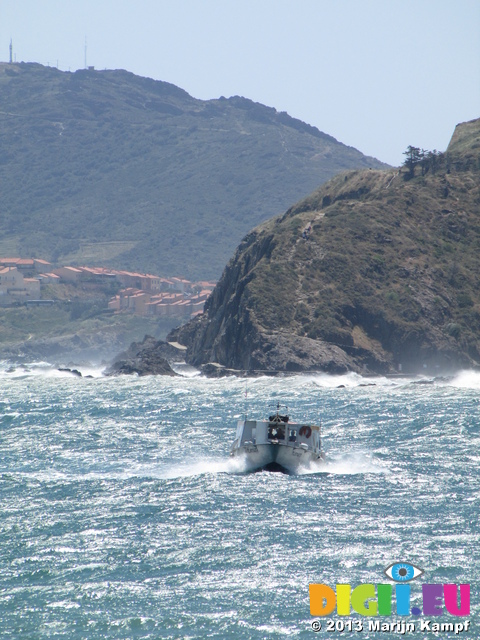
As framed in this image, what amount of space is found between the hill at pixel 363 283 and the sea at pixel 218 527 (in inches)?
2087

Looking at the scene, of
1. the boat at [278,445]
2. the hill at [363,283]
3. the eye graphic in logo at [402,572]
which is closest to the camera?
the eye graphic in logo at [402,572]

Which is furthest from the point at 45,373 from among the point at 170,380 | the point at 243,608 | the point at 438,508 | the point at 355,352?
the point at 243,608

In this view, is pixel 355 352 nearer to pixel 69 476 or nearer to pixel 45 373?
pixel 45 373

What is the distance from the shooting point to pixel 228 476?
2061 inches

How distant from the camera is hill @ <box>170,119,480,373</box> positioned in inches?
5089

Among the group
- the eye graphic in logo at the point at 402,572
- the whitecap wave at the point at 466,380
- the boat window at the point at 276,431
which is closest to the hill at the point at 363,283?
the whitecap wave at the point at 466,380

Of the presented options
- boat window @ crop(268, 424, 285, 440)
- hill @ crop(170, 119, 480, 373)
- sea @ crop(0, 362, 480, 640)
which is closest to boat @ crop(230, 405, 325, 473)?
boat window @ crop(268, 424, 285, 440)

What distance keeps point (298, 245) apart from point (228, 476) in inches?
3975

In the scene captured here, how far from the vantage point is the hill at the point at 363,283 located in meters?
129

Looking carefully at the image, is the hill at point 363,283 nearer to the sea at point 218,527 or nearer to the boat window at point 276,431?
the sea at point 218,527

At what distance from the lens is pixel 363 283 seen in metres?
143

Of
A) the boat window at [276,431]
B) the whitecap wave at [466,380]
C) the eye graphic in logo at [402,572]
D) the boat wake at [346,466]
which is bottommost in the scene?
the whitecap wave at [466,380]

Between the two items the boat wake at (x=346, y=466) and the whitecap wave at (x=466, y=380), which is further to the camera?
the whitecap wave at (x=466, y=380)

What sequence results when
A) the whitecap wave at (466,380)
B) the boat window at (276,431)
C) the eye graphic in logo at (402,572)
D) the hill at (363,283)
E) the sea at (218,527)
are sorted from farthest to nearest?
the hill at (363,283) < the whitecap wave at (466,380) < the boat window at (276,431) < the eye graphic in logo at (402,572) < the sea at (218,527)
